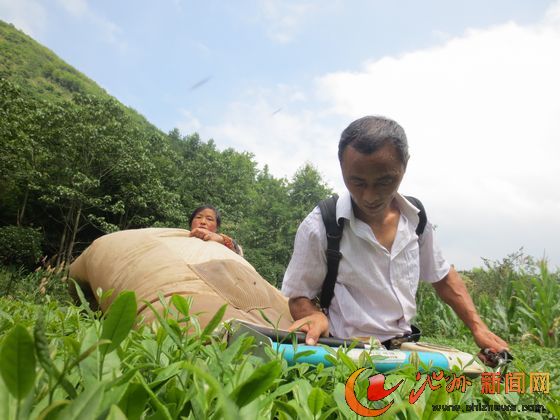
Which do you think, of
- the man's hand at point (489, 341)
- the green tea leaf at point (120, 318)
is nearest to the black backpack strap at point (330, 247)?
the man's hand at point (489, 341)

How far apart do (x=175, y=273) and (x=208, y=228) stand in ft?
5.22

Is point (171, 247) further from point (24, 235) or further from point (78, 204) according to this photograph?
point (78, 204)

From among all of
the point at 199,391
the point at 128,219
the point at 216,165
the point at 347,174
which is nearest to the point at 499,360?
the point at 347,174

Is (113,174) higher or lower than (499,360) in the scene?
lower

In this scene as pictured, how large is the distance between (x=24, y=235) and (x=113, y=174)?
4.39 meters

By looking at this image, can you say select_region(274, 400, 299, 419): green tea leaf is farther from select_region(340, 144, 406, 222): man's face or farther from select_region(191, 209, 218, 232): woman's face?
select_region(191, 209, 218, 232): woman's face

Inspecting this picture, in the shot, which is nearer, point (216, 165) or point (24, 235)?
point (24, 235)

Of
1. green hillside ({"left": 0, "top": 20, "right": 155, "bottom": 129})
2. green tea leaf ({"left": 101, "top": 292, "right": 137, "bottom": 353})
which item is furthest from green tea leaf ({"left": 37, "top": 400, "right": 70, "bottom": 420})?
green hillside ({"left": 0, "top": 20, "right": 155, "bottom": 129})

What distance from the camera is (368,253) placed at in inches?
66.1

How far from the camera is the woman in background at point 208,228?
12.1 ft

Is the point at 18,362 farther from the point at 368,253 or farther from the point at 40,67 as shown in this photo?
the point at 40,67

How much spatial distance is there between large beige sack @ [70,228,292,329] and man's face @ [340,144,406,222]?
0.75 meters

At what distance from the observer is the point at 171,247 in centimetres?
304

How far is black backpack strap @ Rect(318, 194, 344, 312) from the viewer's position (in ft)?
5.37
